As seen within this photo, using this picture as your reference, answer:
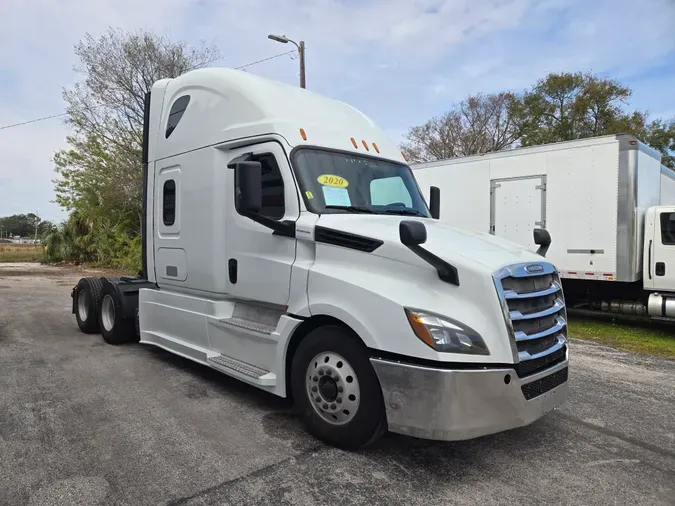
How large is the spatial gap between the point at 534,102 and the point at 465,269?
3033cm

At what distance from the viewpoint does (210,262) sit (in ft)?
17.6

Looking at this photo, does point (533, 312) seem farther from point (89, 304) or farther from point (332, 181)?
point (89, 304)

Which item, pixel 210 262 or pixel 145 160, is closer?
pixel 210 262

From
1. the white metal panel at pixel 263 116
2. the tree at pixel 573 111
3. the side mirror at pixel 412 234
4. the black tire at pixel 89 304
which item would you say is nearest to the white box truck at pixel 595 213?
the white metal panel at pixel 263 116

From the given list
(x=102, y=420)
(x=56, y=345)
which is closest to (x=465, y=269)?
(x=102, y=420)

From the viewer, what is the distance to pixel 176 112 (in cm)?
619

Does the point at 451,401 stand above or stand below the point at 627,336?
above

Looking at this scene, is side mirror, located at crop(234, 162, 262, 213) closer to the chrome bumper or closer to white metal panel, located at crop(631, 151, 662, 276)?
the chrome bumper

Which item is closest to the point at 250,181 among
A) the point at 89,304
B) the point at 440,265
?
the point at 440,265

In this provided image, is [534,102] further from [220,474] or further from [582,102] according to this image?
[220,474]

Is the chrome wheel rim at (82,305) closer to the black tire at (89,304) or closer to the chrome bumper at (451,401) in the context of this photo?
the black tire at (89,304)

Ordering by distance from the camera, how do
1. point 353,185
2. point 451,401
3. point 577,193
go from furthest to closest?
point 577,193 → point 353,185 → point 451,401

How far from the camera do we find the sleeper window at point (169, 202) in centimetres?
609

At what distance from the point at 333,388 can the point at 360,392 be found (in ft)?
0.85
